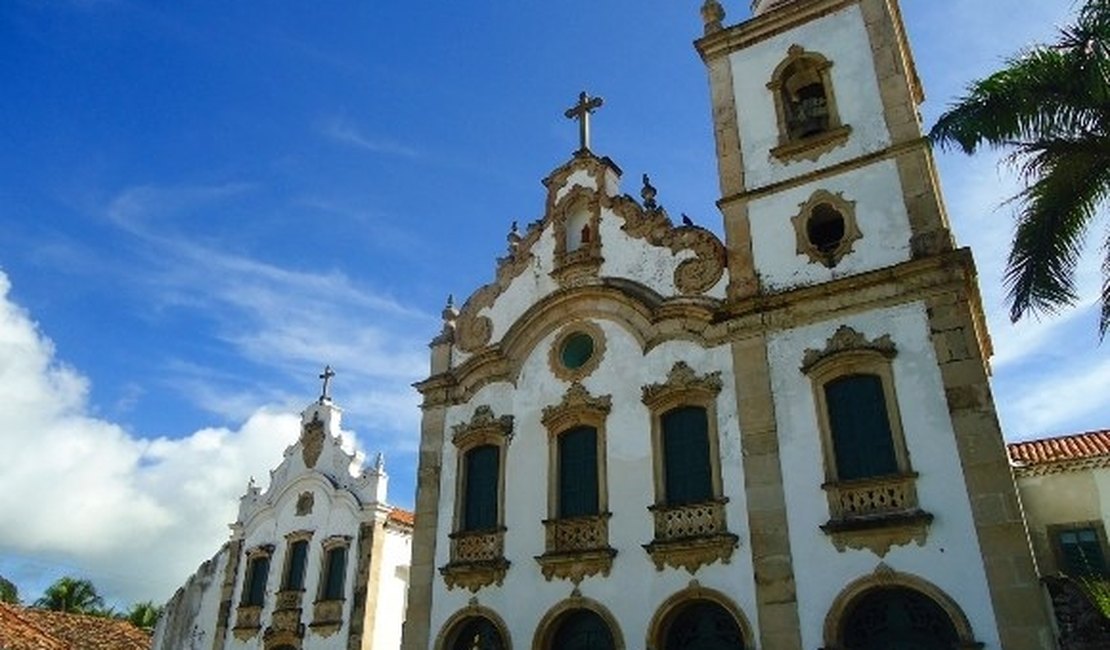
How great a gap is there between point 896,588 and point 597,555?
5.04 metres

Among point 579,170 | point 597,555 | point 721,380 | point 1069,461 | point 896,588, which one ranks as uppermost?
point 579,170

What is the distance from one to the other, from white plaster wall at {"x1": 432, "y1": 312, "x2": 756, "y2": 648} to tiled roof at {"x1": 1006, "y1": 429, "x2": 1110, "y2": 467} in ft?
18.1

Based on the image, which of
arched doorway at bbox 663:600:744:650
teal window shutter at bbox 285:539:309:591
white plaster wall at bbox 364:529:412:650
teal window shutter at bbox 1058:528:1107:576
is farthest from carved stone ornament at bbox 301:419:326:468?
teal window shutter at bbox 1058:528:1107:576

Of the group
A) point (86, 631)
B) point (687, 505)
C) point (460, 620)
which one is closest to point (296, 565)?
point (460, 620)

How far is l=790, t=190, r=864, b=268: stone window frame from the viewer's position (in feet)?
51.3

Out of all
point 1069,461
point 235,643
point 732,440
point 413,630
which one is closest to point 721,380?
point 732,440

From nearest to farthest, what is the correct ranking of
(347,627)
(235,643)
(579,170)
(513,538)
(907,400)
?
(907,400)
(513,538)
(579,170)
(347,627)
(235,643)

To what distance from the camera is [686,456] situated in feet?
51.8

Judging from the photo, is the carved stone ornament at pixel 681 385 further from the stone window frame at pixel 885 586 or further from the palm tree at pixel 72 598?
the palm tree at pixel 72 598

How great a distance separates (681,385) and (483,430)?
4.59 meters

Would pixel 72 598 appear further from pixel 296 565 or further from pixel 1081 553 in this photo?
pixel 1081 553

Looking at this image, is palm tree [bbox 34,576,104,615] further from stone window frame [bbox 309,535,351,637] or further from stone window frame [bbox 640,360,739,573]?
stone window frame [bbox 640,360,739,573]

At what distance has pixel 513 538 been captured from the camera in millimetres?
16859

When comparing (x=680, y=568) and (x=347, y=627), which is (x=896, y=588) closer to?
(x=680, y=568)
